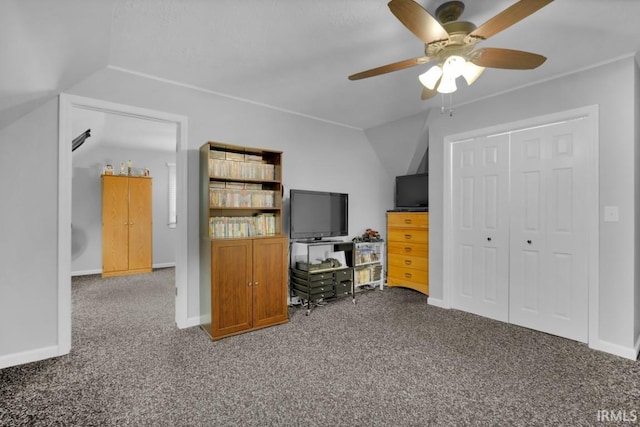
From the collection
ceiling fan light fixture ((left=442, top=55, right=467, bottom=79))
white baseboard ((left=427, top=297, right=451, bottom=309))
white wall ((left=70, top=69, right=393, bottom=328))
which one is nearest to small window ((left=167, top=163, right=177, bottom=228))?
white wall ((left=70, top=69, right=393, bottom=328))

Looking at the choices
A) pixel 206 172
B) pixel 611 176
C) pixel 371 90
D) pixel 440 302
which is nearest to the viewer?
pixel 611 176

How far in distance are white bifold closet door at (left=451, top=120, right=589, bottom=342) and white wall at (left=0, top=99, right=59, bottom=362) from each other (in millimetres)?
3985

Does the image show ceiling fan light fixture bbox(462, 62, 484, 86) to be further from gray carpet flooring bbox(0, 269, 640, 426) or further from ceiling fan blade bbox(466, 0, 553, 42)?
gray carpet flooring bbox(0, 269, 640, 426)

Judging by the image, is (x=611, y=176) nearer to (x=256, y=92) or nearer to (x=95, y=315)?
(x=256, y=92)

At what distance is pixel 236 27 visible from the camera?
2133mm

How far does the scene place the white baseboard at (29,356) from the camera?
2.33 m

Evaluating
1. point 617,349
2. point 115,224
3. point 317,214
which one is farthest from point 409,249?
point 115,224

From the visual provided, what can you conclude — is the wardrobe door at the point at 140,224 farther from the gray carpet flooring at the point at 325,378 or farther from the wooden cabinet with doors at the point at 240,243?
the wooden cabinet with doors at the point at 240,243

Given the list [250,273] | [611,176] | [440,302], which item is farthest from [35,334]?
[611,176]

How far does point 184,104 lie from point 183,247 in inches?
56.9

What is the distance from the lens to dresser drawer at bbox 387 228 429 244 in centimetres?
427

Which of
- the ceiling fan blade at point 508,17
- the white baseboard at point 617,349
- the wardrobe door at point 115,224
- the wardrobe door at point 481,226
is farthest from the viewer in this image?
the wardrobe door at point 115,224

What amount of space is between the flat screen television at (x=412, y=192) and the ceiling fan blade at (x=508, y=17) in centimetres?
284

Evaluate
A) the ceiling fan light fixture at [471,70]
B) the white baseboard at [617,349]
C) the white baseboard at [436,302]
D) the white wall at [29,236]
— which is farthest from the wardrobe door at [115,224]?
the white baseboard at [617,349]
